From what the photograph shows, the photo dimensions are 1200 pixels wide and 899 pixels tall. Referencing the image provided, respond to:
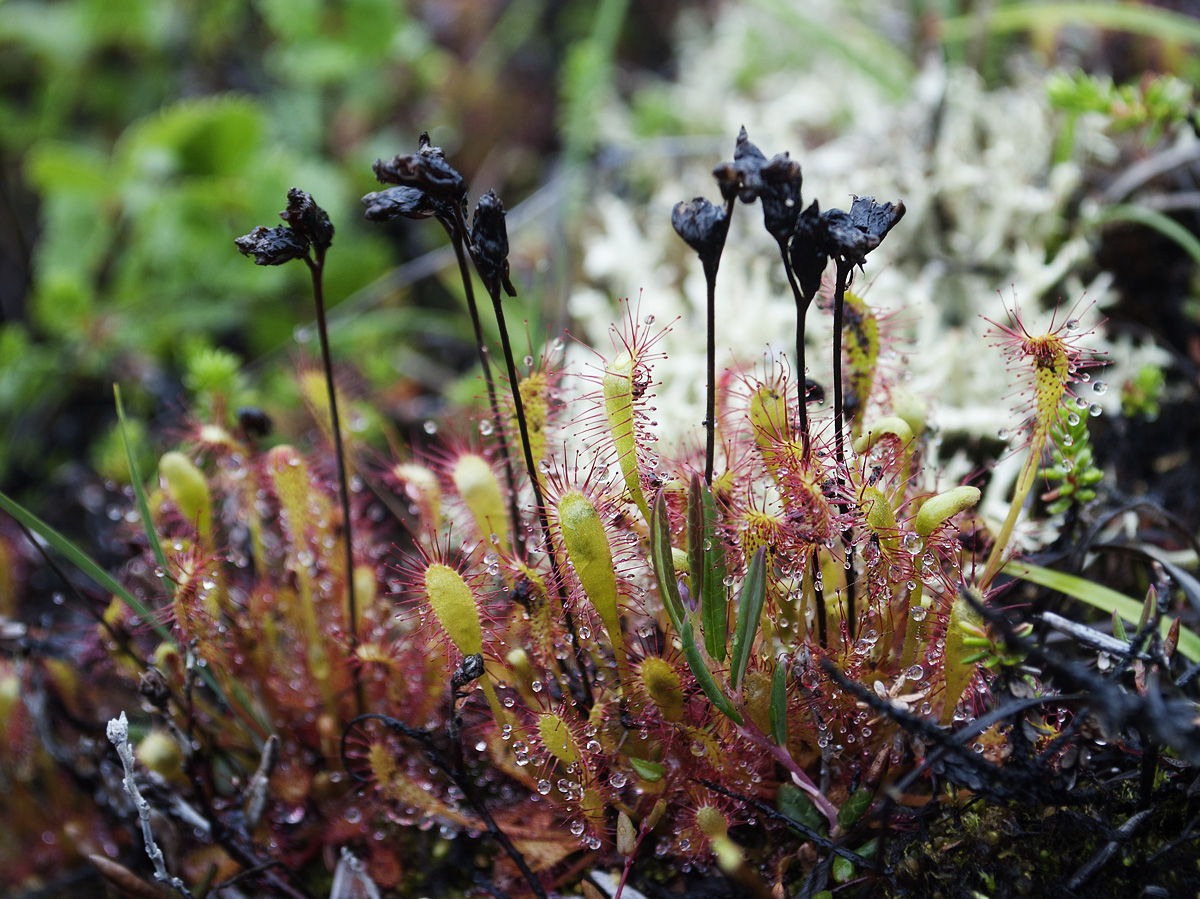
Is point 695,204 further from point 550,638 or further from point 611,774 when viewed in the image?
point 611,774

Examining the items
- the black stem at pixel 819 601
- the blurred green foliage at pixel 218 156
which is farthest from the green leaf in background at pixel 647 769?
the blurred green foliage at pixel 218 156

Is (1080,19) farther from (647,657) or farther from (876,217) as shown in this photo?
(647,657)

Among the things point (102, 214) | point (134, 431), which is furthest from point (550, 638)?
point (102, 214)

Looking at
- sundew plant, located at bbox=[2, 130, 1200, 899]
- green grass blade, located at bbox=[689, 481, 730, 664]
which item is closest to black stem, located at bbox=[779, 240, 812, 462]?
sundew plant, located at bbox=[2, 130, 1200, 899]

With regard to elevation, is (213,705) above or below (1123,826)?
above

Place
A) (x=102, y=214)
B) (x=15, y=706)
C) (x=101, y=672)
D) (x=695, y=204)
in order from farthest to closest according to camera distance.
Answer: (x=102, y=214), (x=101, y=672), (x=15, y=706), (x=695, y=204)
